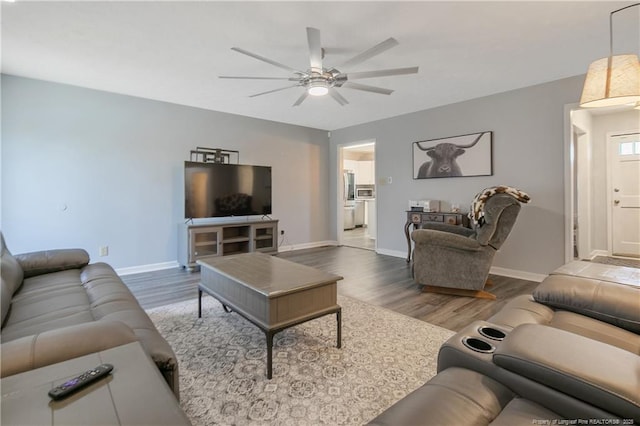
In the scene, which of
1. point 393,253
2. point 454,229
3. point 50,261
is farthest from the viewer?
point 393,253

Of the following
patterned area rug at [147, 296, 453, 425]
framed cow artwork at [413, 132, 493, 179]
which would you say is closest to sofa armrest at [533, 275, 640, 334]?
patterned area rug at [147, 296, 453, 425]

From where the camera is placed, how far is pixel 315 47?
7.37 feet

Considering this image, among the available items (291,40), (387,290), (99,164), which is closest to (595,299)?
(387,290)

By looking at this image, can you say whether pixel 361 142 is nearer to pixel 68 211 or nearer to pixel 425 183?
pixel 425 183

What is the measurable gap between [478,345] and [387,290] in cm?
240

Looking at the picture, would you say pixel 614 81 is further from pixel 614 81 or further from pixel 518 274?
pixel 518 274

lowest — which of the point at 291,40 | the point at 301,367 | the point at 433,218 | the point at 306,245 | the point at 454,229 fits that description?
the point at 301,367

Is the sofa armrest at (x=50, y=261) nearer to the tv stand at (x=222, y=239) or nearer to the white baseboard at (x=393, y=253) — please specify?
the tv stand at (x=222, y=239)

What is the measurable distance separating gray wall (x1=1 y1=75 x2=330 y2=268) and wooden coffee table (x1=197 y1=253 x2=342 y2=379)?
242cm

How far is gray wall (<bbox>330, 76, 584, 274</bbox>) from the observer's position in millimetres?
3715

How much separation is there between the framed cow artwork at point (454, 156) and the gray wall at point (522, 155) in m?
0.08

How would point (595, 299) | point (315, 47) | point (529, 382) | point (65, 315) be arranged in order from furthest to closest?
1. point (315, 47)
2. point (65, 315)
3. point (595, 299)
4. point (529, 382)

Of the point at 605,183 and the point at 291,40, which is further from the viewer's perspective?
the point at 605,183

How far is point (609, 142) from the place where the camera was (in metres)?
5.11
